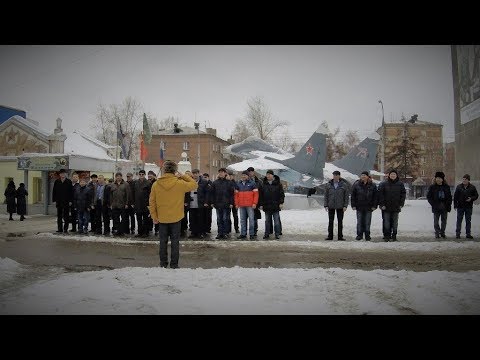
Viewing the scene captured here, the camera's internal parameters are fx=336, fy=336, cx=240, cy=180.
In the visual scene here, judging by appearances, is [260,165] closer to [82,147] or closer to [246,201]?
[246,201]

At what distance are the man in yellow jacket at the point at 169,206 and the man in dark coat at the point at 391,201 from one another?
6282 mm

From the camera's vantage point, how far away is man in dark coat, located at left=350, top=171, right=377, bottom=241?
9773 mm

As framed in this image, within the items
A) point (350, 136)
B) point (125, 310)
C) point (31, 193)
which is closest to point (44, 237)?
point (125, 310)

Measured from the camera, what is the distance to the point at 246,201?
1034cm

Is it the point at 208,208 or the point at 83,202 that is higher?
the point at 83,202

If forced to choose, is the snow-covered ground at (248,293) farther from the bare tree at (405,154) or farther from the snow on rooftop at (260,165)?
the bare tree at (405,154)

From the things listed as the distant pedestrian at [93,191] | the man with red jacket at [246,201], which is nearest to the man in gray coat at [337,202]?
the man with red jacket at [246,201]

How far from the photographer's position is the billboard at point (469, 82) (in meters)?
17.2

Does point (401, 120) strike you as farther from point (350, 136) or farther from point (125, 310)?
point (125, 310)

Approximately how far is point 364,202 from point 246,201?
3.48 meters

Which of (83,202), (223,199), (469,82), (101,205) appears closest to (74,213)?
(83,202)
